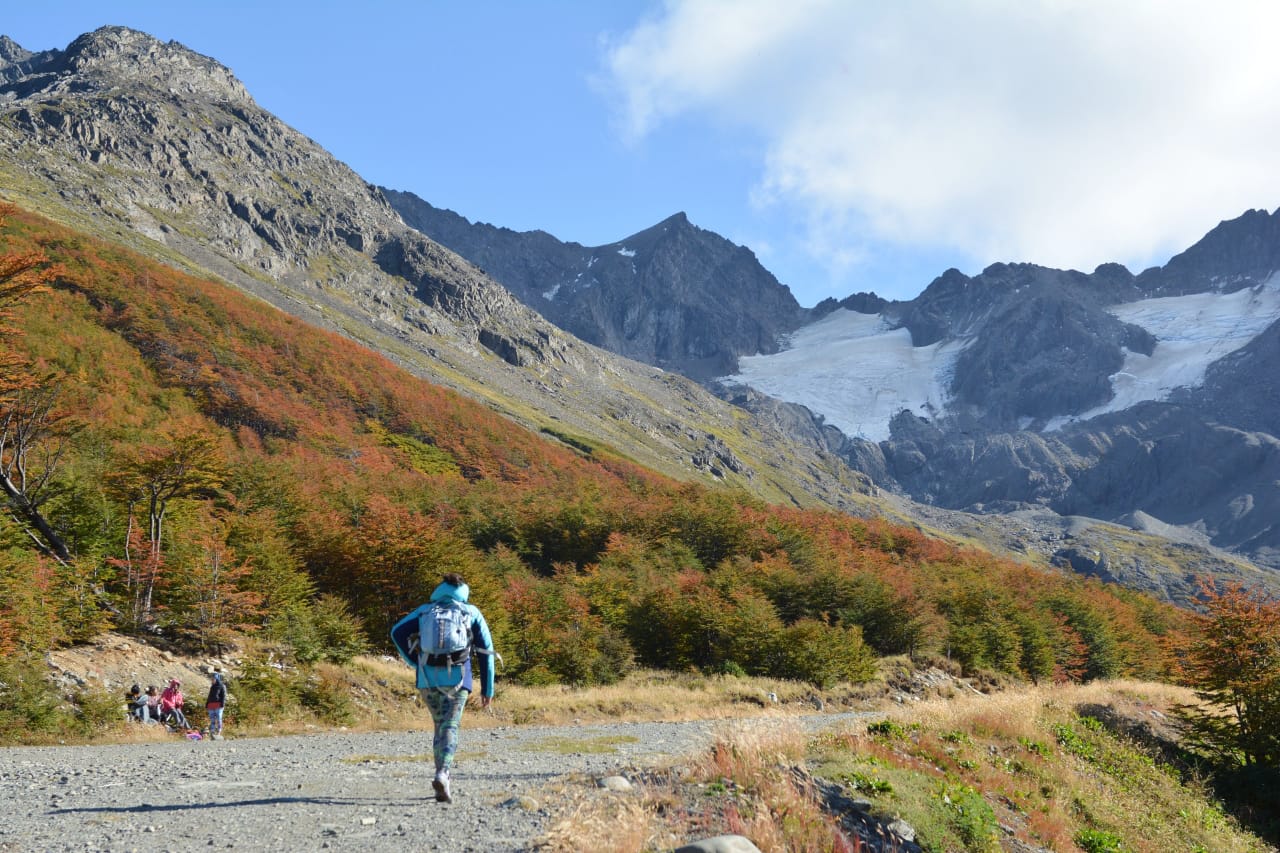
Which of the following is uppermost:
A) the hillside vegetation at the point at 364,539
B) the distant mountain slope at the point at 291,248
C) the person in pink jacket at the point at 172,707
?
the distant mountain slope at the point at 291,248

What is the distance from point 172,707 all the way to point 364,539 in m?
17.0

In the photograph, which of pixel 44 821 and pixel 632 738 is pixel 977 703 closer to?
pixel 632 738

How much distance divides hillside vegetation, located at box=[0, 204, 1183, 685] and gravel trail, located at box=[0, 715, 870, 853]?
323 inches

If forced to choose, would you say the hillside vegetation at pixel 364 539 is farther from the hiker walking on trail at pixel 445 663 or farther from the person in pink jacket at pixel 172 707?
the hiker walking on trail at pixel 445 663

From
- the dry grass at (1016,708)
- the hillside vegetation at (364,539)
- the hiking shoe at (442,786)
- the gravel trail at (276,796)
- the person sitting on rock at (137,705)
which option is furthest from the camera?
the hillside vegetation at (364,539)

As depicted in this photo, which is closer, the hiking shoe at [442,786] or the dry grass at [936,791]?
the dry grass at [936,791]

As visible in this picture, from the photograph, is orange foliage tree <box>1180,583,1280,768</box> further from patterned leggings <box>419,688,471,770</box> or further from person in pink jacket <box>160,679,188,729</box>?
person in pink jacket <box>160,679,188,729</box>

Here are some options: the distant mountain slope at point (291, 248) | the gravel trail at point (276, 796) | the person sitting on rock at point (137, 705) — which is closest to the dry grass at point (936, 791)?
the gravel trail at point (276, 796)

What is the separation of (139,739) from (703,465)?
155m

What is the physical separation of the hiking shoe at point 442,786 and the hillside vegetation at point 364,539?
13.9 metres

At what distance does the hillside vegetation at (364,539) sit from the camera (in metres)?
24.0

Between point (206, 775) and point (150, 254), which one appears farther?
point (150, 254)

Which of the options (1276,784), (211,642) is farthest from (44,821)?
(1276,784)

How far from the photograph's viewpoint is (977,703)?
56.6 ft
